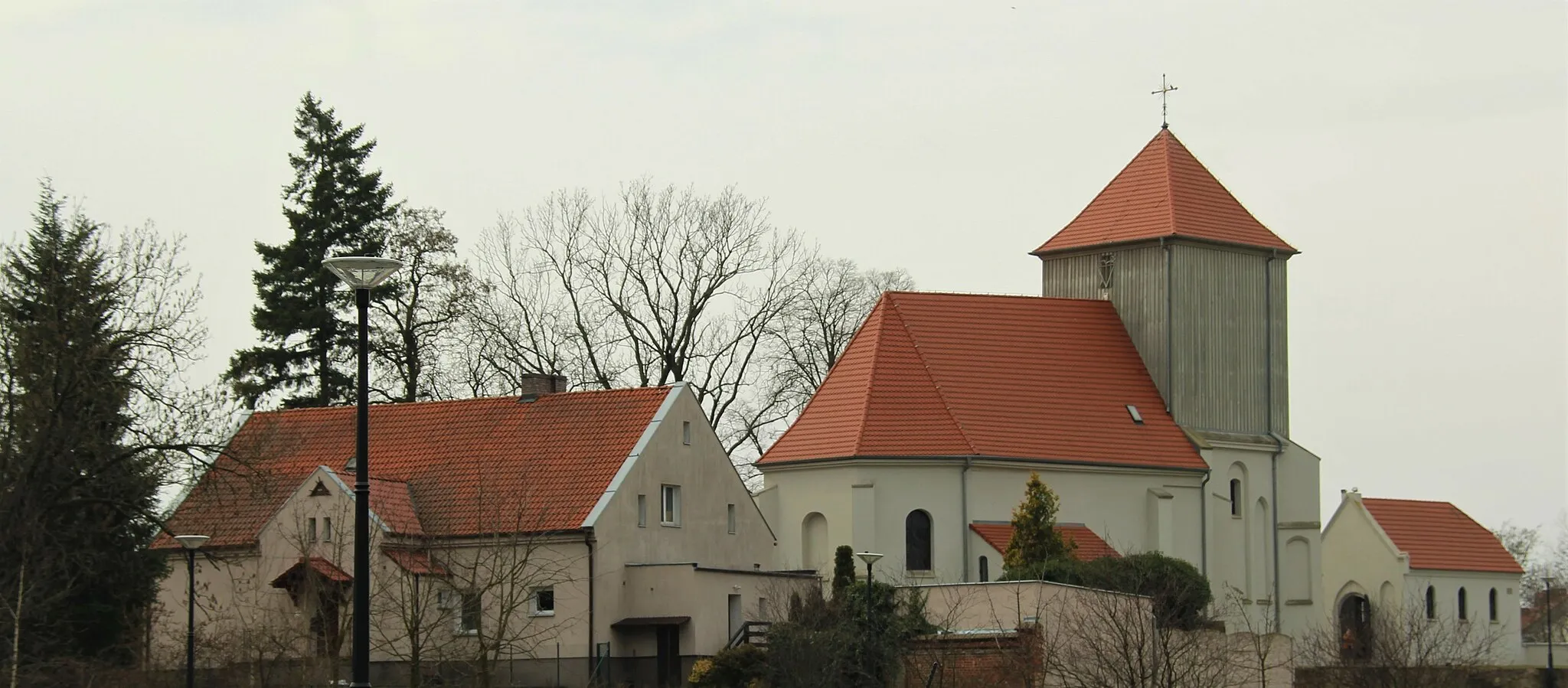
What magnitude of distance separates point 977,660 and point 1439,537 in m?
38.2

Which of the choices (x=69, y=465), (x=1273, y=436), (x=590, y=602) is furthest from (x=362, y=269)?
(x=1273, y=436)

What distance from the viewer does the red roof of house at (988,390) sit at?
5025 centimetres

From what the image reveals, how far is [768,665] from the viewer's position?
36938mm

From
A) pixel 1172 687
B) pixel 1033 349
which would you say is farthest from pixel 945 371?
pixel 1172 687

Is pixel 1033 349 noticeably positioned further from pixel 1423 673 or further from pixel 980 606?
pixel 1423 673

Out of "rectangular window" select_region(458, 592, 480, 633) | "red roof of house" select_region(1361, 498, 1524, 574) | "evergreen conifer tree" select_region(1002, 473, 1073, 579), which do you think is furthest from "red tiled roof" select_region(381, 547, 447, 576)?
"red roof of house" select_region(1361, 498, 1524, 574)

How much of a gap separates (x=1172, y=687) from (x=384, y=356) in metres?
34.6

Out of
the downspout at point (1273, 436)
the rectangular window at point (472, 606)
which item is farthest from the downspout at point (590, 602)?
the downspout at point (1273, 436)

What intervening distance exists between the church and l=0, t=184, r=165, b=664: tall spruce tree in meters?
19.0

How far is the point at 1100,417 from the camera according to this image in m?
53.1

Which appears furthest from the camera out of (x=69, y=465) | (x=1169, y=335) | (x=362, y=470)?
(x=1169, y=335)

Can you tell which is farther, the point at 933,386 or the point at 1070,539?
the point at 933,386

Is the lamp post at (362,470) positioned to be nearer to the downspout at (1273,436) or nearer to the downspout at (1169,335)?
the downspout at (1169,335)

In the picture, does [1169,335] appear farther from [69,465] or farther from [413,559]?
[69,465]
